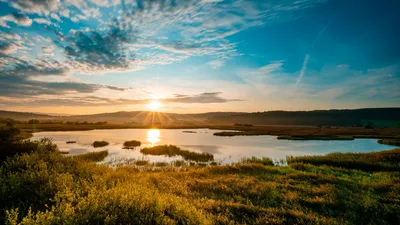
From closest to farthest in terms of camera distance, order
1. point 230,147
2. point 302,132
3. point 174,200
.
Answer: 1. point 174,200
2. point 230,147
3. point 302,132

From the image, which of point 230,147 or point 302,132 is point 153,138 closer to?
point 230,147

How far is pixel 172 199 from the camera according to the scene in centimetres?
893

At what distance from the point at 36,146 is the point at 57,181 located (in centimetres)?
955

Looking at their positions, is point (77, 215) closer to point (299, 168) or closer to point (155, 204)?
point (155, 204)

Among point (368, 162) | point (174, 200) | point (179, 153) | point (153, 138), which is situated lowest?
point (179, 153)

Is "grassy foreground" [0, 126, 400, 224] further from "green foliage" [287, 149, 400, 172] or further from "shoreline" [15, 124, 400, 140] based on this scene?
"shoreline" [15, 124, 400, 140]

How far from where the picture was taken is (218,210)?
9.28m

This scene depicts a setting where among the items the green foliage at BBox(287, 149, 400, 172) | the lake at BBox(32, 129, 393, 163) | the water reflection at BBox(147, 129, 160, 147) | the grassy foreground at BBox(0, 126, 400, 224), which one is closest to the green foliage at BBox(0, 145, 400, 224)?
the grassy foreground at BBox(0, 126, 400, 224)

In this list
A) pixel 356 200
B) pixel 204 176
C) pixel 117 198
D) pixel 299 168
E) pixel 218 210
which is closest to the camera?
pixel 117 198

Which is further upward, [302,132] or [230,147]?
[302,132]

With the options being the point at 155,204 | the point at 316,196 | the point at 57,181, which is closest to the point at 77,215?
the point at 155,204

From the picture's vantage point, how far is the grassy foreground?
257 inches

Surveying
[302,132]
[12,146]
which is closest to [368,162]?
[12,146]

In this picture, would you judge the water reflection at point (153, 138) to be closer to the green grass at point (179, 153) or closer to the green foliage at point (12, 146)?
the green grass at point (179, 153)
